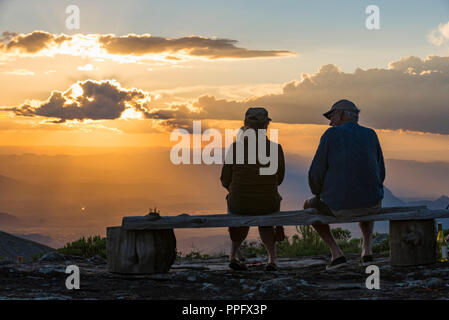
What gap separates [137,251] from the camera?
30.9ft

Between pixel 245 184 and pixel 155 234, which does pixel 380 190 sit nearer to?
pixel 245 184

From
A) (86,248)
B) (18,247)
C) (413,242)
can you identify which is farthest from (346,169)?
(18,247)

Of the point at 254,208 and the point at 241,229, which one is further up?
the point at 254,208

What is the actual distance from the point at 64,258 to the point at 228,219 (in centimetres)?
445

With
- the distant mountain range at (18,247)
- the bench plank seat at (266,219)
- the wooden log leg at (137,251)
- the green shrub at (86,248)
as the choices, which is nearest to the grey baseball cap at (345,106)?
the bench plank seat at (266,219)

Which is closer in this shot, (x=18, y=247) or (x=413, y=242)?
(x=413, y=242)

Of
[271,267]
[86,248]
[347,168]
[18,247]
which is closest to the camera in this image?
[347,168]

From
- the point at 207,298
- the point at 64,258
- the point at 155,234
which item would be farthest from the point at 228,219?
the point at 64,258

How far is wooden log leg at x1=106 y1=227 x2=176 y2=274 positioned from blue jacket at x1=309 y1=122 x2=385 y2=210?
2710 millimetres

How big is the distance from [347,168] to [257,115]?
161 centimetres

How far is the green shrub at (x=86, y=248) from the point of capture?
44.6ft

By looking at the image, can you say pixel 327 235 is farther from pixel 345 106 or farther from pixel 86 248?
pixel 86 248
